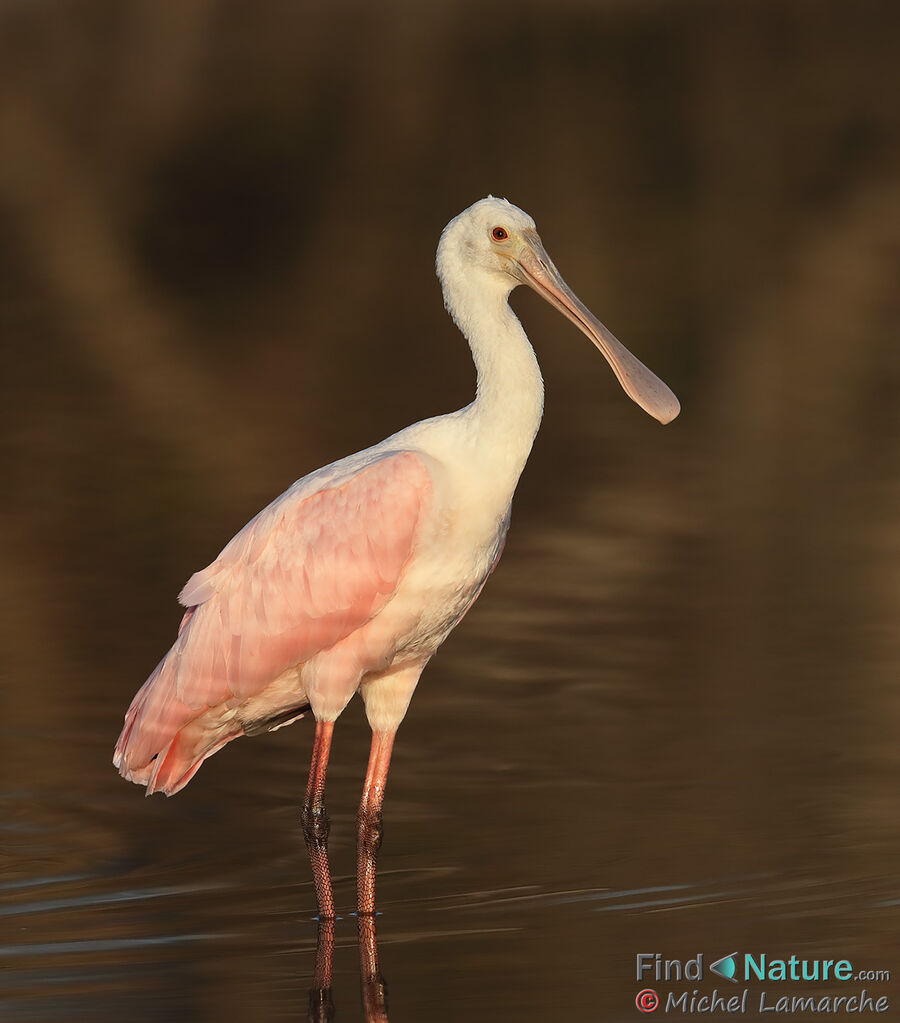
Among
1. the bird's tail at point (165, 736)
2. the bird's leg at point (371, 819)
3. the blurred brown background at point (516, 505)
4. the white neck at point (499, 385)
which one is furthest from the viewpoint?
the bird's tail at point (165, 736)

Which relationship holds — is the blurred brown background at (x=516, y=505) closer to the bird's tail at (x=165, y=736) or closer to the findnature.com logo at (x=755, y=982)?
the findnature.com logo at (x=755, y=982)

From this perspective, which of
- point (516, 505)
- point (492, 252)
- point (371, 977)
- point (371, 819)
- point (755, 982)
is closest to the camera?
point (755, 982)

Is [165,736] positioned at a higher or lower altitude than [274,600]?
lower

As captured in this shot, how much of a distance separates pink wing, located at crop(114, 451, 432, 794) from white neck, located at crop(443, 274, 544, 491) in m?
0.26

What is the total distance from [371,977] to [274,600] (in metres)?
1.93

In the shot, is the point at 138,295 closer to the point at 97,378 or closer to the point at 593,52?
the point at 97,378

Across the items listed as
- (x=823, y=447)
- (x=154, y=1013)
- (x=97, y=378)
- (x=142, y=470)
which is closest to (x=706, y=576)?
(x=823, y=447)

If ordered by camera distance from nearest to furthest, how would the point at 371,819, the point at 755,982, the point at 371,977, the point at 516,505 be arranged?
the point at 755,982
the point at 371,977
the point at 371,819
the point at 516,505

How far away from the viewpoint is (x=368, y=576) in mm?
8086

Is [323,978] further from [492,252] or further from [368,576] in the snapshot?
[492,252]

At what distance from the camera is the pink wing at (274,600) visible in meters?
8.06

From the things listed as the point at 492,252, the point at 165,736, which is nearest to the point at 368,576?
the point at 165,736

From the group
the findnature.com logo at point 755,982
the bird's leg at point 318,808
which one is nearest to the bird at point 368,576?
the bird's leg at point 318,808

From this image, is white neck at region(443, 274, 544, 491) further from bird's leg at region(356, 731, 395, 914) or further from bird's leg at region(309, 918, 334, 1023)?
bird's leg at region(309, 918, 334, 1023)
